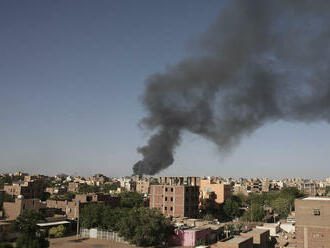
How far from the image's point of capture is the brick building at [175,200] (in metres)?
52.5

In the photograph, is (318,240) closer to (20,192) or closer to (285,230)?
(285,230)

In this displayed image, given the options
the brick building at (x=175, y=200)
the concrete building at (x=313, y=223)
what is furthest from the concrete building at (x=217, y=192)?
the concrete building at (x=313, y=223)

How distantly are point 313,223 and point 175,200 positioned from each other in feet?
95.2

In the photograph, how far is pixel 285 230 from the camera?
130 ft

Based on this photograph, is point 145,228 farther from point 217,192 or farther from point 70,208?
point 217,192

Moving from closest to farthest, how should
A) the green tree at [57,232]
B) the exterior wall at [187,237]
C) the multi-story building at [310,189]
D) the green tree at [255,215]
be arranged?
the exterior wall at [187,237]
the green tree at [57,232]
the green tree at [255,215]
the multi-story building at [310,189]

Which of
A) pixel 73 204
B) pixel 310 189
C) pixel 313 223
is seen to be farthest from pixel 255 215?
pixel 73 204

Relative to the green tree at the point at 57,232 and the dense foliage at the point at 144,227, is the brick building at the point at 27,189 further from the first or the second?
the dense foliage at the point at 144,227

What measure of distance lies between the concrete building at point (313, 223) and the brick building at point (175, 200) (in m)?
27.4

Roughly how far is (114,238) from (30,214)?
8883 millimetres

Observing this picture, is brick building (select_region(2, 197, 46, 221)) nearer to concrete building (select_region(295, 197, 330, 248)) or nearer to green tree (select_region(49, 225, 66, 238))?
green tree (select_region(49, 225, 66, 238))

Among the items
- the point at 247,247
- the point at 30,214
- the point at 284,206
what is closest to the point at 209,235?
the point at 247,247

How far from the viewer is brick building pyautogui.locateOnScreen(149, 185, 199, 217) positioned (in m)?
52.5

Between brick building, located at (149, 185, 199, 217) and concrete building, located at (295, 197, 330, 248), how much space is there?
2739 cm
